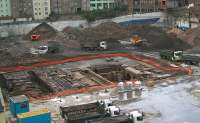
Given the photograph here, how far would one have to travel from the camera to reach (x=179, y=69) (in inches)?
1385

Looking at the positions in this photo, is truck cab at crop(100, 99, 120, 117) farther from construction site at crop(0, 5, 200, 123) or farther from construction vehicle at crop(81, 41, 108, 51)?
construction vehicle at crop(81, 41, 108, 51)

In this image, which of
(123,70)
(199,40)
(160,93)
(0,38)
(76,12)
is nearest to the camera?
(160,93)

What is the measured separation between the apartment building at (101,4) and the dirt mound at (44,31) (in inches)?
844

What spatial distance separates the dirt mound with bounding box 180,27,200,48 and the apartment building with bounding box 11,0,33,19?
1150 inches

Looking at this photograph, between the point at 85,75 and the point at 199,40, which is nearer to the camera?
the point at 85,75

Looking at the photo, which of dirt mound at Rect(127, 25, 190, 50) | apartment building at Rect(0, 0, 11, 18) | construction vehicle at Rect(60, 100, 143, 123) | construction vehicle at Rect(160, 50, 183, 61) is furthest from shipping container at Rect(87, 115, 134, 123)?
apartment building at Rect(0, 0, 11, 18)

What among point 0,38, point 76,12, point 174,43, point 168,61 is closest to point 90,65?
point 168,61

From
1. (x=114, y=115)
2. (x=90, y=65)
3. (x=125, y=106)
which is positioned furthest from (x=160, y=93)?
(x=90, y=65)

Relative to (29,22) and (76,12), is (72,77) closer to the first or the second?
(29,22)

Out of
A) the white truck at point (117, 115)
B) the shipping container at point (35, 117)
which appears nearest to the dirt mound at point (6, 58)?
the white truck at point (117, 115)

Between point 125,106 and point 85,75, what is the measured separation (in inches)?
365

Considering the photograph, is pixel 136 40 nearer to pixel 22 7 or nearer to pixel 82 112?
pixel 82 112

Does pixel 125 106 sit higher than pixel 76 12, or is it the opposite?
pixel 76 12

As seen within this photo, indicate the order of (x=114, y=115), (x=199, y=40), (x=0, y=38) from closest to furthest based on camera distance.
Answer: (x=114, y=115) → (x=199, y=40) → (x=0, y=38)
